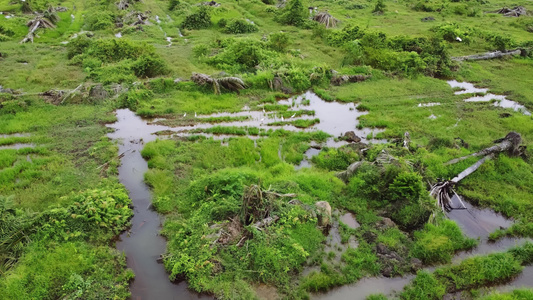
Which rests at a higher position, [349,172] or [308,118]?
[349,172]

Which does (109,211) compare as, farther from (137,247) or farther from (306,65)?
(306,65)

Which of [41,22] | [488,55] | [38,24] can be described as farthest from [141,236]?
[488,55]

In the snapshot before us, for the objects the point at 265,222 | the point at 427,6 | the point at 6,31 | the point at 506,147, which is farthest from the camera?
the point at 427,6

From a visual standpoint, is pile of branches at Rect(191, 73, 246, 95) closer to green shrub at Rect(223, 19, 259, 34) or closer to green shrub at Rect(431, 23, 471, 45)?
green shrub at Rect(223, 19, 259, 34)

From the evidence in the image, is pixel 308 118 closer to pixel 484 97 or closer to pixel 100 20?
pixel 484 97

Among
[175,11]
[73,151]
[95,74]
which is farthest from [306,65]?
[175,11]

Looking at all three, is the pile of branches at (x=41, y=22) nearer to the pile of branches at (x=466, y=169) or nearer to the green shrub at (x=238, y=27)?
the green shrub at (x=238, y=27)

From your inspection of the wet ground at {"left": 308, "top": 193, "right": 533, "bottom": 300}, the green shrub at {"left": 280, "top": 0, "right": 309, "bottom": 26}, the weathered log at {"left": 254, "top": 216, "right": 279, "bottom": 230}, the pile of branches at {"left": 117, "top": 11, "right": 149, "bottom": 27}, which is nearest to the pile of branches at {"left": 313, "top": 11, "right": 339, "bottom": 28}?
the green shrub at {"left": 280, "top": 0, "right": 309, "bottom": 26}
